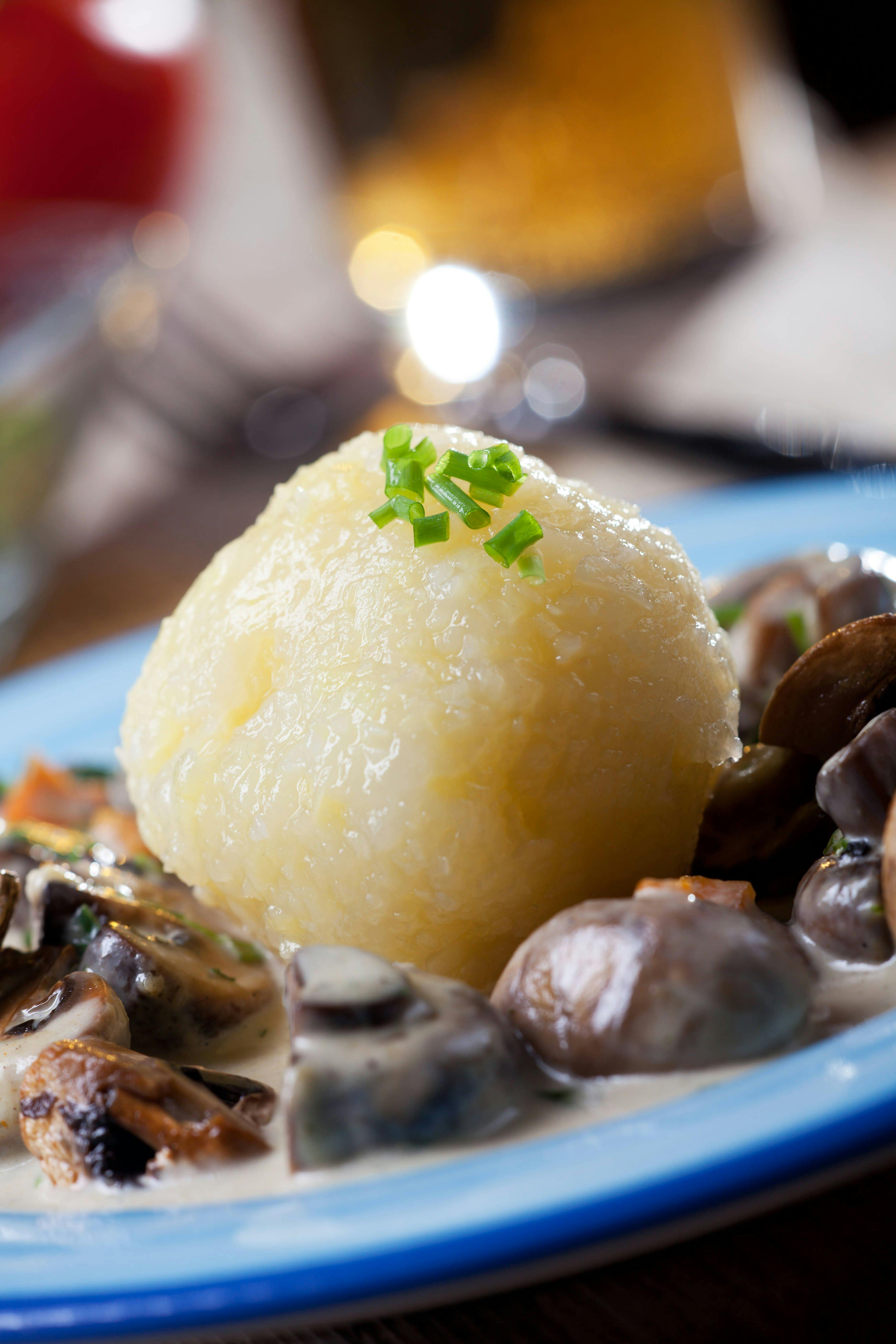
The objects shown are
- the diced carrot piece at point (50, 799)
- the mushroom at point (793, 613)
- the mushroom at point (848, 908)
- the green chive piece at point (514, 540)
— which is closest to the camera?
the mushroom at point (848, 908)

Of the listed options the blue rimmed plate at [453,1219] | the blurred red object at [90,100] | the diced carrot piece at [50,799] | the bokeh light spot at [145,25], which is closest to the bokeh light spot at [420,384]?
the blurred red object at [90,100]

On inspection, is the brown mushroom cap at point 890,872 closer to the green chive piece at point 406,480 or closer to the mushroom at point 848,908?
the mushroom at point 848,908

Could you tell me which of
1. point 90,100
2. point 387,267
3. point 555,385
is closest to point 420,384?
point 387,267

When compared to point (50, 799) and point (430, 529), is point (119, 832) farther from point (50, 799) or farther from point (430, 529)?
point (430, 529)

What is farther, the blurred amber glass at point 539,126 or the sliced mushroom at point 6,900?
the blurred amber glass at point 539,126

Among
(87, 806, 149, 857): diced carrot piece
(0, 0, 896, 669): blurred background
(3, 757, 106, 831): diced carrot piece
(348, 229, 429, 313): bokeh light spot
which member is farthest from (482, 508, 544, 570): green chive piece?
(348, 229, 429, 313): bokeh light spot

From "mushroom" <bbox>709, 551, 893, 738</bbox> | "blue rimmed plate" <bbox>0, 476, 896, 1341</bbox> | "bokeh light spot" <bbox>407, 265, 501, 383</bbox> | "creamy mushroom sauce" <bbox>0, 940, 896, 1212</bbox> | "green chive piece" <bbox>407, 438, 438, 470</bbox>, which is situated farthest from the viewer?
"bokeh light spot" <bbox>407, 265, 501, 383</bbox>

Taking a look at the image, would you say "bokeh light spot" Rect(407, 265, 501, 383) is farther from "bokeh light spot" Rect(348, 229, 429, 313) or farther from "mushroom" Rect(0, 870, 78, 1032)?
"mushroom" Rect(0, 870, 78, 1032)
